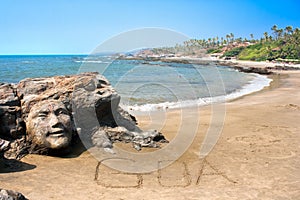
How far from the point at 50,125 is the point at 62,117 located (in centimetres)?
51

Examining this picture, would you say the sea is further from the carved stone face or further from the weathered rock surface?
the weathered rock surface

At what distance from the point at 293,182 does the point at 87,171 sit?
191 inches

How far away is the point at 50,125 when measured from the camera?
7.74 m

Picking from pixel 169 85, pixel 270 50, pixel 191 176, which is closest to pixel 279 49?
pixel 270 50

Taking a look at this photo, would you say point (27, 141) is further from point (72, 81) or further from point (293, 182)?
point (293, 182)

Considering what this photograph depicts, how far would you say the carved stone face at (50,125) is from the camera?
7695mm

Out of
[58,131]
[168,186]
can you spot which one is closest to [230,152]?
[168,186]

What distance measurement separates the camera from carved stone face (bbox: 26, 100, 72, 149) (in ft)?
25.2

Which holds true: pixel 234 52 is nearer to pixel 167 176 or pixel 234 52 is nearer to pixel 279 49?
pixel 279 49

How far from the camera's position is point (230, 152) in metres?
9.09

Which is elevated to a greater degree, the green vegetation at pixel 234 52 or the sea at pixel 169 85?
the green vegetation at pixel 234 52

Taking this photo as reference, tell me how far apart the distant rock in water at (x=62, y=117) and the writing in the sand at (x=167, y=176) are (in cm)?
146

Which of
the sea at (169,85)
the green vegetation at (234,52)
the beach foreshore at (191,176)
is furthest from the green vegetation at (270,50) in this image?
the beach foreshore at (191,176)

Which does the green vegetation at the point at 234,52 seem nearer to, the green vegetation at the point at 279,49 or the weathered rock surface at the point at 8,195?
the green vegetation at the point at 279,49
